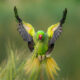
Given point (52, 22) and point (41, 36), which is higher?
point (52, 22)

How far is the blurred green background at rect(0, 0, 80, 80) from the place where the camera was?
3342mm

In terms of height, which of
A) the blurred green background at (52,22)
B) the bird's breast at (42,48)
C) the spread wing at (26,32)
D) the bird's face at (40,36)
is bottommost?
the bird's breast at (42,48)

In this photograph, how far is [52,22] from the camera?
12.5 ft

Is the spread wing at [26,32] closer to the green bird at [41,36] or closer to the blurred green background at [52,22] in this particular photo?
the green bird at [41,36]

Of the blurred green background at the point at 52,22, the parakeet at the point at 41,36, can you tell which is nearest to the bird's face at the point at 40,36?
the parakeet at the point at 41,36

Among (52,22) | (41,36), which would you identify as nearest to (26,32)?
(41,36)

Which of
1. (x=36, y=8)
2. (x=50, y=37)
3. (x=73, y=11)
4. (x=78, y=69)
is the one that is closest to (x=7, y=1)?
(x=36, y=8)

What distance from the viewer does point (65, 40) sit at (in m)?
3.73

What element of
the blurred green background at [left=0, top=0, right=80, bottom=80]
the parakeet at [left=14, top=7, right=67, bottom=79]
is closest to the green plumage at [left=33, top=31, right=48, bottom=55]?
the parakeet at [left=14, top=7, right=67, bottom=79]

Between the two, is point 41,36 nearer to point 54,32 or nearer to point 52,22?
point 54,32

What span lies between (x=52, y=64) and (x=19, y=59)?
399mm

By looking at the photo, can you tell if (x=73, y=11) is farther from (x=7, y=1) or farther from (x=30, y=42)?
(x=30, y=42)

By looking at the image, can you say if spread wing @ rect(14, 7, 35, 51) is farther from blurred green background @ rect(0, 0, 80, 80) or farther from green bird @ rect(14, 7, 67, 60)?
blurred green background @ rect(0, 0, 80, 80)

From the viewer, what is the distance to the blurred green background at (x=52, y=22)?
11.0 ft
